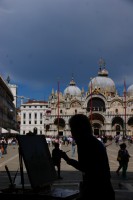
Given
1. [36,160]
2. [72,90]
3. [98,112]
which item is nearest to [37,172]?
[36,160]

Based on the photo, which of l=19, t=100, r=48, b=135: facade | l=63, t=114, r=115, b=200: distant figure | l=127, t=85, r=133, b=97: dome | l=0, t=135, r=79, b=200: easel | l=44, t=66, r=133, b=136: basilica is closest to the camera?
l=63, t=114, r=115, b=200: distant figure

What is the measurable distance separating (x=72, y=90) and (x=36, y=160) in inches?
4523

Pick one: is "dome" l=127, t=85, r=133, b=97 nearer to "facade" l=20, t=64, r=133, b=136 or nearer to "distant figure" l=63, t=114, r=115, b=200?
"facade" l=20, t=64, r=133, b=136

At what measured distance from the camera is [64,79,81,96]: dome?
118938 mm

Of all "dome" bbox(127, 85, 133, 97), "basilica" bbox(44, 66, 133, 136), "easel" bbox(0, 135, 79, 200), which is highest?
"dome" bbox(127, 85, 133, 97)

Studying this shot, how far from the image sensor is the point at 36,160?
17.1 feet

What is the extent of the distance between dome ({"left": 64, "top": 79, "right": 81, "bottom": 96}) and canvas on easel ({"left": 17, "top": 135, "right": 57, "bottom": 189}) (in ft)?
368

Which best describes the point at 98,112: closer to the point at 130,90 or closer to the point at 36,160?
the point at 130,90

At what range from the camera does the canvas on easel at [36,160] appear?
16.5 feet

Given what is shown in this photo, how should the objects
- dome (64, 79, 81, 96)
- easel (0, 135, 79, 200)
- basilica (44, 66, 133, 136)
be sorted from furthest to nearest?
dome (64, 79, 81, 96)
basilica (44, 66, 133, 136)
easel (0, 135, 79, 200)

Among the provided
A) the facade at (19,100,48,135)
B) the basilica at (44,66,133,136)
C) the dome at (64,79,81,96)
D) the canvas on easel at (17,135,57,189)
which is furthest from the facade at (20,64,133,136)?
the canvas on easel at (17,135,57,189)

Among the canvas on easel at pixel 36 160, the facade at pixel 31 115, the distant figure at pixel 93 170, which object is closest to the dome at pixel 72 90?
the facade at pixel 31 115

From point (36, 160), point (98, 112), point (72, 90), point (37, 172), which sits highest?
point (72, 90)

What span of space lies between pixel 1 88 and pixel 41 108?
208ft
